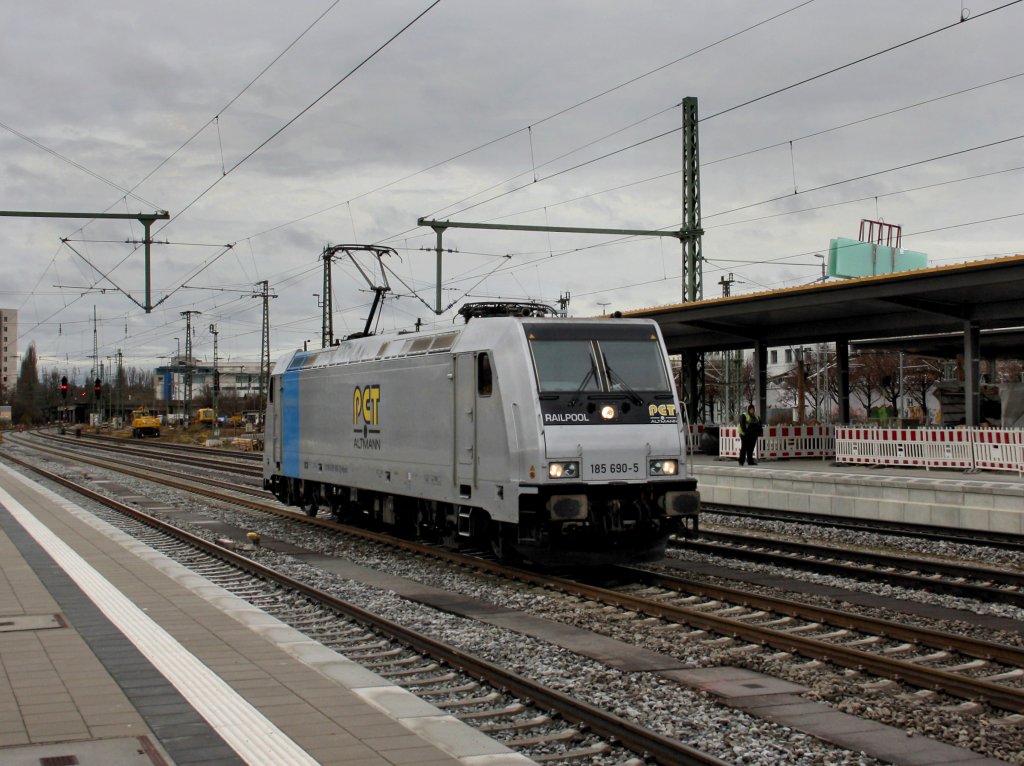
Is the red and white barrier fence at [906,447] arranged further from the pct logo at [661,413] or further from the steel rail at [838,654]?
the steel rail at [838,654]

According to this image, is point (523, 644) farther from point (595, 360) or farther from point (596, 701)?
point (595, 360)

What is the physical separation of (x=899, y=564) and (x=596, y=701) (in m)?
7.45

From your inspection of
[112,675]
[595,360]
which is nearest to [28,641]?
[112,675]

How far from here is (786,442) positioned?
1167 inches

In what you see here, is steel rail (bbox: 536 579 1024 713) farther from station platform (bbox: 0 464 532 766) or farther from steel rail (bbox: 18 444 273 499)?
steel rail (bbox: 18 444 273 499)

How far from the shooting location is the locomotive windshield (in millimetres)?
12656

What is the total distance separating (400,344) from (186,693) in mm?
9668

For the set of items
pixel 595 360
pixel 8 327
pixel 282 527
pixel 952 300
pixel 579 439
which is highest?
pixel 8 327

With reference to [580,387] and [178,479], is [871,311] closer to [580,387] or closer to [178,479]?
[580,387]

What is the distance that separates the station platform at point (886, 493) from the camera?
17416 millimetres

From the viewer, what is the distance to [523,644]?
9.30 metres

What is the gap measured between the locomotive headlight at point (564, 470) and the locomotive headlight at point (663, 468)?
1.04 meters

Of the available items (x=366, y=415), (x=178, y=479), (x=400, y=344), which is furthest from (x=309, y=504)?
(x=178, y=479)

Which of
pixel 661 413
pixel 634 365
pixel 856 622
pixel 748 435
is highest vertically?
pixel 634 365
